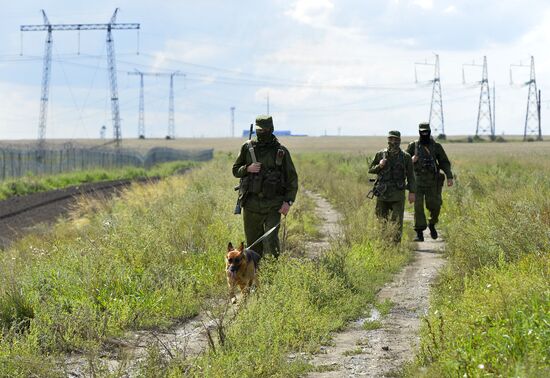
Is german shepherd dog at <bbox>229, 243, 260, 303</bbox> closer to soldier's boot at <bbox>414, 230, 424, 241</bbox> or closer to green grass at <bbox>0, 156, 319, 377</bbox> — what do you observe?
green grass at <bbox>0, 156, 319, 377</bbox>

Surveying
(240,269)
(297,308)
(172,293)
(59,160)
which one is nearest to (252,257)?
(240,269)

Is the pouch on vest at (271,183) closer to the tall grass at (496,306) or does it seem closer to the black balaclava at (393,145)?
the tall grass at (496,306)

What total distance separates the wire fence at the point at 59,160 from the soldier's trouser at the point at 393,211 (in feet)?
98.9

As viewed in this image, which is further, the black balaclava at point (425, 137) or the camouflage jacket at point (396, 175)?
the black balaclava at point (425, 137)

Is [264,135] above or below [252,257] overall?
above

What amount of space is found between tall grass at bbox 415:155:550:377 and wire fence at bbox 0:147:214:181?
113ft

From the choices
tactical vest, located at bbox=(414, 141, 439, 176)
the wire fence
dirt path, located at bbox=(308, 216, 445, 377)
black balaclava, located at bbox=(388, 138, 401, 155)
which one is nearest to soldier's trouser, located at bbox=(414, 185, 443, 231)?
tactical vest, located at bbox=(414, 141, 439, 176)

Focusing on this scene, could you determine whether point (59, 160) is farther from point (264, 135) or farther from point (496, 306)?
point (496, 306)

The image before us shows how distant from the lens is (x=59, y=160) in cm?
5338

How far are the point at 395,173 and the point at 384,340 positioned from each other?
6.35 m

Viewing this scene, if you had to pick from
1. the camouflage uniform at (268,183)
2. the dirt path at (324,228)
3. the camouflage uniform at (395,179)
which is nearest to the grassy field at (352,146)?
the dirt path at (324,228)

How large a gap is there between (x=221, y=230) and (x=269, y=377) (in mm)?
6736

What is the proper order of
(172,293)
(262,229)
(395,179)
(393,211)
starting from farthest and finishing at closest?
(393,211)
(395,179)
(262,229)
(172,293)

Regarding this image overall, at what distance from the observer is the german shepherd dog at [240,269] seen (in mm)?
8930
